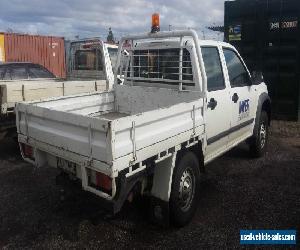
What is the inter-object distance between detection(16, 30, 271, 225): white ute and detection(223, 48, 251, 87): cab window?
0.06 ft

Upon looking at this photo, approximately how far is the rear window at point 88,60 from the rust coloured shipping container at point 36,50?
1045 cm

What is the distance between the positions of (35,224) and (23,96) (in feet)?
9.47

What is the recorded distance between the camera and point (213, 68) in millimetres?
5062

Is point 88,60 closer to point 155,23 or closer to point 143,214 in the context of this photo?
point 155,23

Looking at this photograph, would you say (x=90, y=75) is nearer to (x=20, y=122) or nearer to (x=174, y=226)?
(x=20, y=122)

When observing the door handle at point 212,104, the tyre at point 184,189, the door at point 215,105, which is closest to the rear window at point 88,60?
the door at point 215,105

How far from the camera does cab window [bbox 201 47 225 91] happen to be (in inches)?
192

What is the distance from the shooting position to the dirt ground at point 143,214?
404cm

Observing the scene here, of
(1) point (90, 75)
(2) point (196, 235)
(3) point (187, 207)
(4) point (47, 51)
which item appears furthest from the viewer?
(4) point (47, 51)

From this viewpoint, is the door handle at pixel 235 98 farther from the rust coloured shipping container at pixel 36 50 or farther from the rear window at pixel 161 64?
the rust coloured shipping container at pixel 36 50

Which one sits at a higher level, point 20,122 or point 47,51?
point 47,51

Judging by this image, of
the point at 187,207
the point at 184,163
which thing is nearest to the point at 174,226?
the point at 187,207

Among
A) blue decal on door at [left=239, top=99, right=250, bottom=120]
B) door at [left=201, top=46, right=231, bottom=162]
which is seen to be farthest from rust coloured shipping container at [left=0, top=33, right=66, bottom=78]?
door at [left=201, top=46, right=231, bottom=162]

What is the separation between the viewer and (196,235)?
13.5ft
